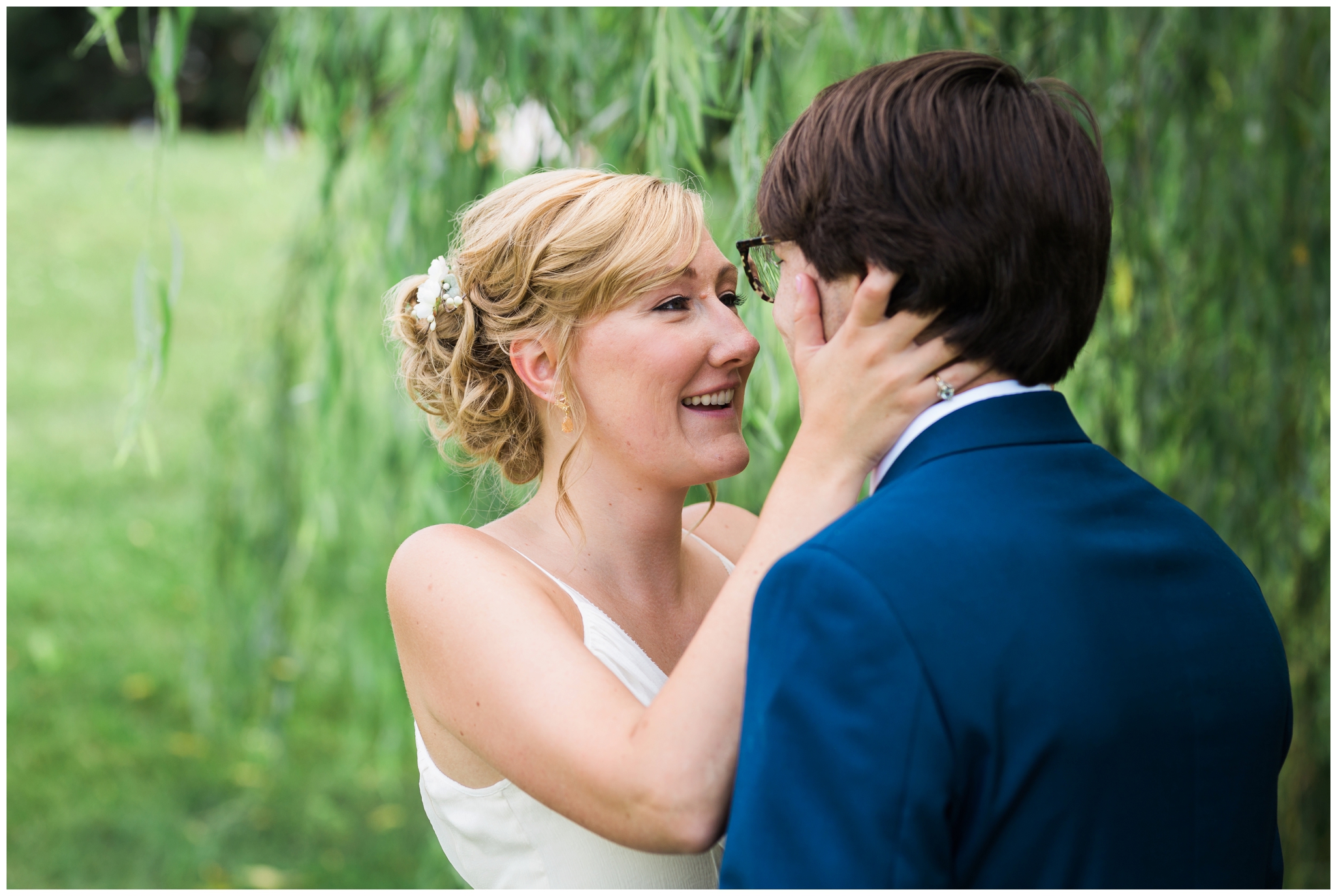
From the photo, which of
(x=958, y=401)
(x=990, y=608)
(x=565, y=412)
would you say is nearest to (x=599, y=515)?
(x=565, y=412)

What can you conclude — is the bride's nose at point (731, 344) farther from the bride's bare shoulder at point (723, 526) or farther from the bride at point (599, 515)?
the bride's bare shoulder at point (723, 526)

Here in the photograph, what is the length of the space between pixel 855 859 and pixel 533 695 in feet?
1.69

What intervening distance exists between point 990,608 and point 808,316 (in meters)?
0.42

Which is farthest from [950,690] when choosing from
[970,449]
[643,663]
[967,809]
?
[643,663]

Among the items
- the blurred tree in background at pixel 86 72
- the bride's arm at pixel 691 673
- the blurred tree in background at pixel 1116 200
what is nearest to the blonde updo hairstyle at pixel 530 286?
the blurred tree in background at pixel 1116 200

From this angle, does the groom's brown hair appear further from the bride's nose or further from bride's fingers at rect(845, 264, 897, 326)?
the bride's nose

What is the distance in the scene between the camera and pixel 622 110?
8.96 feet

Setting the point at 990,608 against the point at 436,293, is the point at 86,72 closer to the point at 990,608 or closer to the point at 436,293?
the point at 436,293

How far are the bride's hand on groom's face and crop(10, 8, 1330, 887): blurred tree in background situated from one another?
3.38 feet

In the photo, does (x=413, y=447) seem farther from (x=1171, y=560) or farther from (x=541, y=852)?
(x=1171, y=560)

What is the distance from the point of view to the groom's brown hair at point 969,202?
1.21 m

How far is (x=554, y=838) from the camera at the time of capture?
1.73 metres

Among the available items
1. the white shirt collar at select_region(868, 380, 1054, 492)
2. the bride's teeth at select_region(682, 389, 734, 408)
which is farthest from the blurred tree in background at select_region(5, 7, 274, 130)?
the white shirt collar at select_region(868, 380, 1054, 492)

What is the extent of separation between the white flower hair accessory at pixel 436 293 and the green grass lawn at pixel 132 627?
0.75 metres
